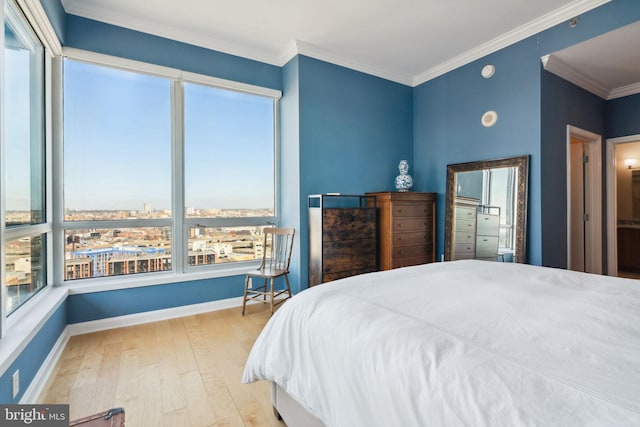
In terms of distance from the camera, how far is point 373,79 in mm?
3990

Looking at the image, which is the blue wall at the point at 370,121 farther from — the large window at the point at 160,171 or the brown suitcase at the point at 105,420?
the brown suitcase at the point at 105,420

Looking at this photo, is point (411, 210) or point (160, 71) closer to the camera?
point (160, 71)

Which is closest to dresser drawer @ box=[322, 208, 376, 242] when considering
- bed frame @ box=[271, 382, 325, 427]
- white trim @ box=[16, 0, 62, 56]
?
bed frame @ box=[271, 382, 325, 427]

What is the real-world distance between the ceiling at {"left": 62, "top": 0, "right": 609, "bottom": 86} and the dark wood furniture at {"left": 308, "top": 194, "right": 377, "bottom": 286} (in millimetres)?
1666

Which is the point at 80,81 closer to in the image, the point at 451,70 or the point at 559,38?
the point at 451,70

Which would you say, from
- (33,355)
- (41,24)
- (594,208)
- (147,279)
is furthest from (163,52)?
(594,208)

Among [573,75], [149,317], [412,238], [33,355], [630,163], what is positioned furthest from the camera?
[630,163]

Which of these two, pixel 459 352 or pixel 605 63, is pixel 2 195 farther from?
pixel 605 63

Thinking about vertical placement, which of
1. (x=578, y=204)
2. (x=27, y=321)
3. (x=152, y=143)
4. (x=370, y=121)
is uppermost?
(x=370, y=121)

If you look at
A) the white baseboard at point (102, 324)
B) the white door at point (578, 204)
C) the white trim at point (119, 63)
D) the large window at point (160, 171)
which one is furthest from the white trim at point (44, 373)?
the white door at point (578, 204)

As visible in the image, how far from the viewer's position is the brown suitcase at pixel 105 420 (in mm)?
859

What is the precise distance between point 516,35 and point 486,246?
219 cm

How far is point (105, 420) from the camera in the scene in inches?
34.6

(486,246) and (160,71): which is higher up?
(160,71)
